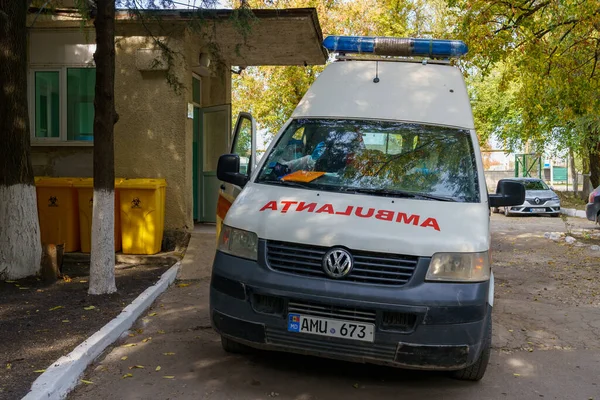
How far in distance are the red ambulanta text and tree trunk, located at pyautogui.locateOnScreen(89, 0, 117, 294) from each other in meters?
2.77

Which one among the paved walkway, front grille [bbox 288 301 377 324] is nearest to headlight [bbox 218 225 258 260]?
front grille [bbox 288 301 377 324]

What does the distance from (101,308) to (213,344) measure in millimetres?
1474

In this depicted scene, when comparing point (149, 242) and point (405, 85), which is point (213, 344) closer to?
point (405, 85)

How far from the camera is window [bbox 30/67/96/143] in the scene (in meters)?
10.0

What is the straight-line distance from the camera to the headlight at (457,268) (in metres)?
3.90

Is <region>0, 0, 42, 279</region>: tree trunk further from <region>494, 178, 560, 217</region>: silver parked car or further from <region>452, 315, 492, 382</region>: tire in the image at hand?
<region>494, 178, 560, 217</region>: silver parked car

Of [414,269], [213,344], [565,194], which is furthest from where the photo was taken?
[565,194]

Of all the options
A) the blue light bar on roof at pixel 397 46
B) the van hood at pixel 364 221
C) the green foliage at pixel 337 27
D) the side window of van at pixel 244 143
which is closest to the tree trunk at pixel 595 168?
the green foliage at pixel 337 27

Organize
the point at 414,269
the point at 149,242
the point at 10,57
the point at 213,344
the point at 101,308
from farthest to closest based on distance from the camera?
1. the point at 149,242
2. the point at 10,57
3. the point at 101,308
4. the point at 213,344
5. the point at 414,269

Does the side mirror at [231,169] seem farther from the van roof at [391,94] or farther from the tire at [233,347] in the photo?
the tire at [233,347]

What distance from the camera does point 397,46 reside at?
630 centimetres

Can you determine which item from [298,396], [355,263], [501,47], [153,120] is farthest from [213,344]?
[501,47]

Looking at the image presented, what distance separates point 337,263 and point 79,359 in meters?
2.04

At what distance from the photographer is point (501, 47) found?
12844 mm
